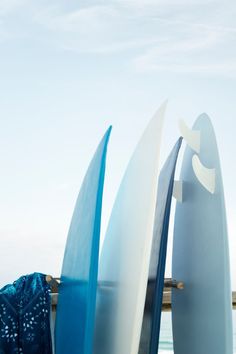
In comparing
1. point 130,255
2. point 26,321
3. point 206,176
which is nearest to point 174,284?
point 130,255

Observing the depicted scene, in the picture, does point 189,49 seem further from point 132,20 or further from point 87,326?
point 87,326

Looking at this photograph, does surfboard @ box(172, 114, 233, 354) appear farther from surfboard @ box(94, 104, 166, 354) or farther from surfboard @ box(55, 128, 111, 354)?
surfboard @ box(55, 128, 111, 354)

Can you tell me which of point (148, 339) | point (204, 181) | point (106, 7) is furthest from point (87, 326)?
point (106, 7)

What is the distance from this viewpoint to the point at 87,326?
1812 mm

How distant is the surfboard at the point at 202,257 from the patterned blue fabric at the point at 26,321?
468mm

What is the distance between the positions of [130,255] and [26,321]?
53 centimetres

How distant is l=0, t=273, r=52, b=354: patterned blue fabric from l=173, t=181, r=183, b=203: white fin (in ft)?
1.88

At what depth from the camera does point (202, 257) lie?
6.72ft

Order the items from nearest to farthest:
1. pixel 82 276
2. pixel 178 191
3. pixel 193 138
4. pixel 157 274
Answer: pixel 157 274 < pixel 82 276 < pixel 193 138 < pixel 178 191

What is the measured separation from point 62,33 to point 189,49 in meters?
0.84

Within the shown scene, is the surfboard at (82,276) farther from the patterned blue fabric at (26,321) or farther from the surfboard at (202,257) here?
the surfboard at (202,257)

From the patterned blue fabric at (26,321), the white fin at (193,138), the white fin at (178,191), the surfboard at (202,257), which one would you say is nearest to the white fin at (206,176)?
the surfboard at (202,257)

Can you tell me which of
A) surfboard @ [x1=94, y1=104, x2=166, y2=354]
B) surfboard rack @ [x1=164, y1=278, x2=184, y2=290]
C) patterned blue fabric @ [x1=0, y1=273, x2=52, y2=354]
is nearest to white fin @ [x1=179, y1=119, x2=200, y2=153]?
surfboard @ [x1=94, y1=104, x2=166, y2=354]

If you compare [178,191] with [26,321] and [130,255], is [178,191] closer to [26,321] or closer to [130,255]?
[130,255]
